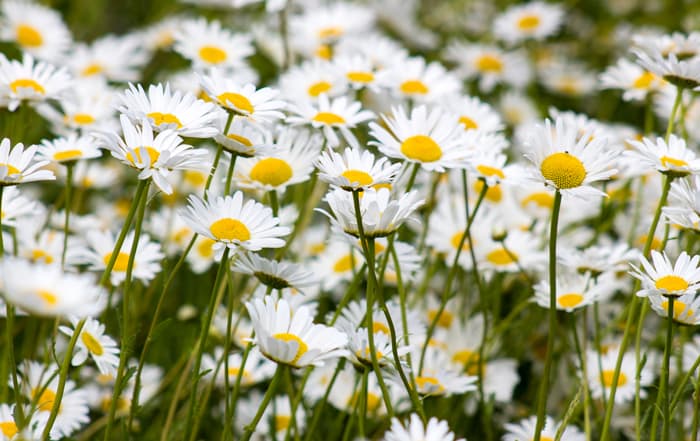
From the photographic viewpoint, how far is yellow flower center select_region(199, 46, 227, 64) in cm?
162

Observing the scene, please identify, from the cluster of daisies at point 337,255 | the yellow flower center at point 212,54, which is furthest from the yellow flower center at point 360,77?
the yellow flower center at point 212,54

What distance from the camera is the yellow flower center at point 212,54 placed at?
1616 mm

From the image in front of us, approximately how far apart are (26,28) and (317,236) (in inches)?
32.4

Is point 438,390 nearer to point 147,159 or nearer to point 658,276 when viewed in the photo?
point 658,276

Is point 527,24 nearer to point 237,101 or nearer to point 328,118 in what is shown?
point 328,118

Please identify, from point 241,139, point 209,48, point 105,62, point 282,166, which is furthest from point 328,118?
point 105,62

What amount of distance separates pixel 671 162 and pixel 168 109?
1.93 ft

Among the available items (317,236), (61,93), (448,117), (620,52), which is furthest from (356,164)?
(620,52)

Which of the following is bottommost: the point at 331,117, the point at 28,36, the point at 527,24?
the point at 331,117

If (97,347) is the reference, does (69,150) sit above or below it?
above

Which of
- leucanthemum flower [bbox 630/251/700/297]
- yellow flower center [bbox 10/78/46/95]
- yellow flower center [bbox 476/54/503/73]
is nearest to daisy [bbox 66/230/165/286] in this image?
yellow flower center [bbox 10/78/46/95]

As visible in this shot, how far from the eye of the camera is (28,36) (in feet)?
6.28

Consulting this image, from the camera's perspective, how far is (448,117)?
115 centimetres

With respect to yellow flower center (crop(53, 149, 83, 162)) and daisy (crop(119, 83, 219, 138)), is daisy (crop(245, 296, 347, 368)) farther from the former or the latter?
yellow flower center (crop(53, 149, 83, 162))
